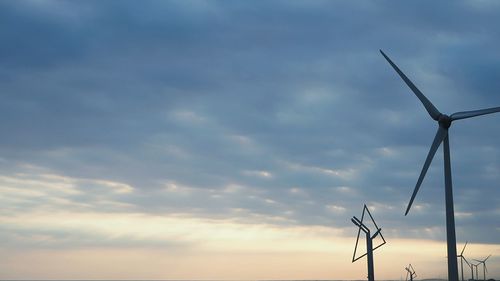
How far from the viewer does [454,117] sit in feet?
226

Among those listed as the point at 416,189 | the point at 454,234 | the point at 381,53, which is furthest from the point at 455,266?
the point at 381,53

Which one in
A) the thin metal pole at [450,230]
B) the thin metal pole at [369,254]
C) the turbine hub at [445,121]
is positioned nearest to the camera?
the thin metal pole at [450,230]

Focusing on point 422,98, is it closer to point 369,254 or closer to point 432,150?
point 432,150

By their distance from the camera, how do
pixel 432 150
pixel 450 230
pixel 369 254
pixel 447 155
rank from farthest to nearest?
pixel 369 254 → pixel 432 150 → pixel 447 155 → pixel 450 230

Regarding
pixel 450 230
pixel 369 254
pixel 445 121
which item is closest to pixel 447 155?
pixel 445 121

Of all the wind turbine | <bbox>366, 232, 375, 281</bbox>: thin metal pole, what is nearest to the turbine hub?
the wind turbine

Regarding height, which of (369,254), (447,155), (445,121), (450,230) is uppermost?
(445,121)

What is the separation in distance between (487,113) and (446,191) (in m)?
8.74

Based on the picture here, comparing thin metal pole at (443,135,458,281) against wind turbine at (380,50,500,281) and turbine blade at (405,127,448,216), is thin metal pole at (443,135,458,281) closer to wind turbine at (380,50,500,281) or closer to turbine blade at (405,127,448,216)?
wind turbine at (380,50,500,281)

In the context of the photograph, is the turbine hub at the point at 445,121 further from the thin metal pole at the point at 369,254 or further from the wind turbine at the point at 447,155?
the thin metal pole at the point at 369,254

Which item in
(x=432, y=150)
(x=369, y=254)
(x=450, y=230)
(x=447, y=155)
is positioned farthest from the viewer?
(x=369, y=254)

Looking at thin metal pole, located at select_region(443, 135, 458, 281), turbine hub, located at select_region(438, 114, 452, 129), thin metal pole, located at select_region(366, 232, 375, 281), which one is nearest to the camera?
thin metal pole, located at select_region(443, 135, 458, 281)

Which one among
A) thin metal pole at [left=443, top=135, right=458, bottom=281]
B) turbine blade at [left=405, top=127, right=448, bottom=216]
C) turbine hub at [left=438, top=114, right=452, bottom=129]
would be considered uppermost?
turbine hub at [left=438, top=114, right=452, bottom=129]

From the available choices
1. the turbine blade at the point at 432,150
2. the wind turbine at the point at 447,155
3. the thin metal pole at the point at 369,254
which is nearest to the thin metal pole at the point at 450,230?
the wind turbine at the point at 447,155
